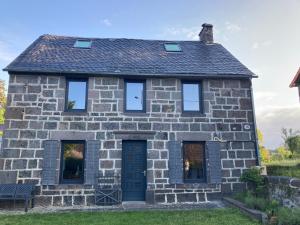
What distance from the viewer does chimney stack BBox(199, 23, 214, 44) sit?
1312cm

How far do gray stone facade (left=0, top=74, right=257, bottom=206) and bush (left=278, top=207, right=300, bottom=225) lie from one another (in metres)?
3.15

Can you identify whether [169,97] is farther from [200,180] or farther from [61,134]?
[61,134]

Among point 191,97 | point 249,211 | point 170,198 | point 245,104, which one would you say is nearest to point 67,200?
point 170,198

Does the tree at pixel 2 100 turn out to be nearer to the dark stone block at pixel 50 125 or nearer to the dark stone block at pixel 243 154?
the dark stone block at pixel 50 125

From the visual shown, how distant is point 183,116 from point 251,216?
14.0 feet

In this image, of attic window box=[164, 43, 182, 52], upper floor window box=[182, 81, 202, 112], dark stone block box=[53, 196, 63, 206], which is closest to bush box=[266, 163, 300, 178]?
upper floor window box=[182, 81, 202, 112]

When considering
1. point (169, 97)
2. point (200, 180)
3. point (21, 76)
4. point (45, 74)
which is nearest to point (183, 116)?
point (169, 97)

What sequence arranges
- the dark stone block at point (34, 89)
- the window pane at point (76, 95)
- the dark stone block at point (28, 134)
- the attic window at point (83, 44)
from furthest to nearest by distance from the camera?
1. the attic window at point (83, 44)
2. the window pane at point (76, 95)
3. the dark stone block at point (34, 89)
4. the dark stone block at point (28, 134)

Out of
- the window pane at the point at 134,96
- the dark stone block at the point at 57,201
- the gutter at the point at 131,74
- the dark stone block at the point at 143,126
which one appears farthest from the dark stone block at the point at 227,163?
the dark stone block at the point at 57,201

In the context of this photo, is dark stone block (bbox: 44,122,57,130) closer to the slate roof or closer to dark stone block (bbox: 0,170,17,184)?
dark stone block (bbox: 0,170,17,184)

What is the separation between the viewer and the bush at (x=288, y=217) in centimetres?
557

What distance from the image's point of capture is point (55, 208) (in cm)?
812

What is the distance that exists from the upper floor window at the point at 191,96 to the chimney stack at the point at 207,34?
13.6 feet

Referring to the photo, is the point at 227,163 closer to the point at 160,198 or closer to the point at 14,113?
the point at 160,198
